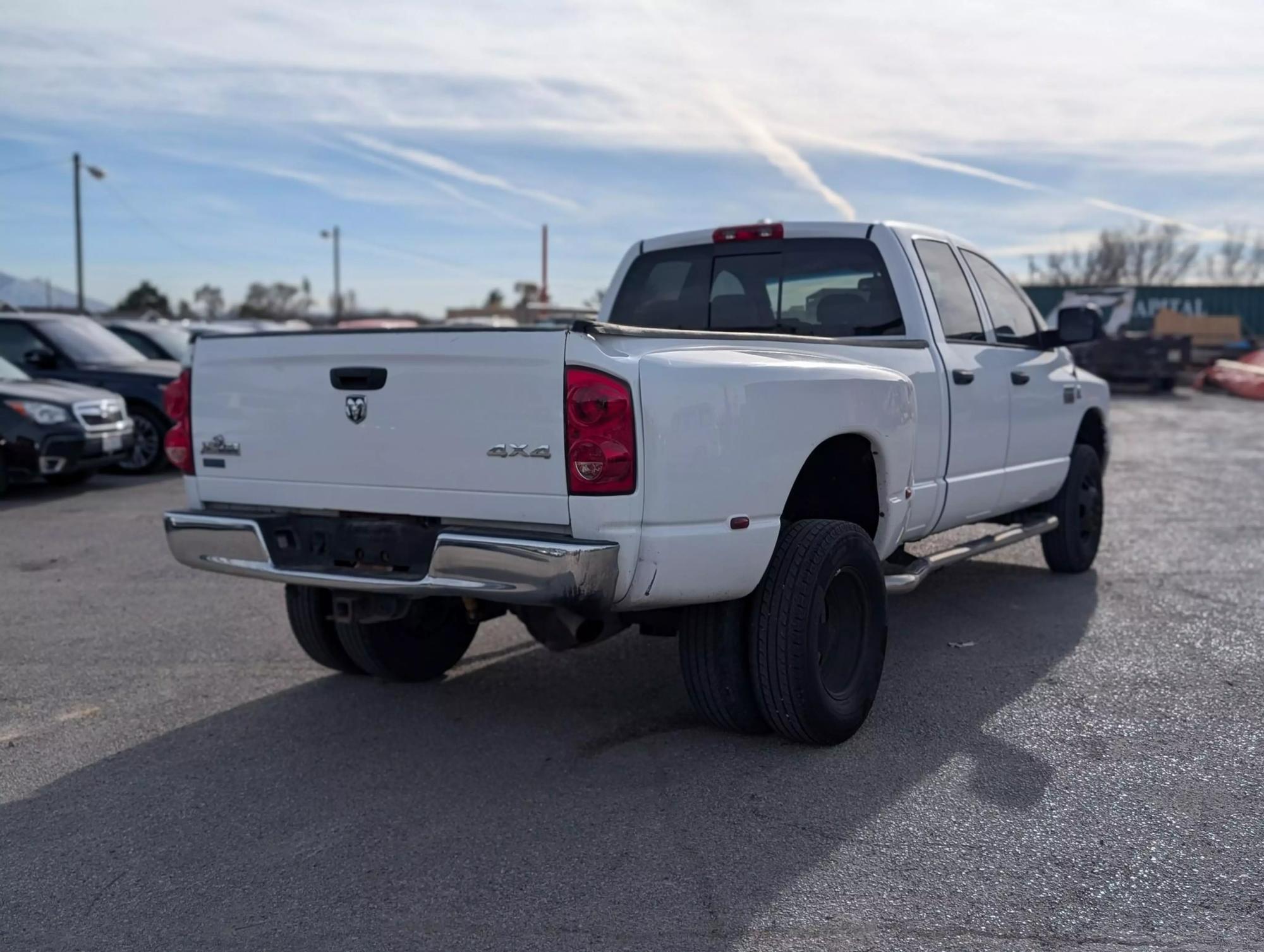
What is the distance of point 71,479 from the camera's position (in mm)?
12875

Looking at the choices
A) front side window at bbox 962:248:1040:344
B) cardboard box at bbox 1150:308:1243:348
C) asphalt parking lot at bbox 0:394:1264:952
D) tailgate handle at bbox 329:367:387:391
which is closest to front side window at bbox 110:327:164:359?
asphalt parking lot at bbox 0:394:1264:952

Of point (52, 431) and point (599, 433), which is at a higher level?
point (599, 433)

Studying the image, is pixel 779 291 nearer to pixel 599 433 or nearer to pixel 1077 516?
pixel 599 433

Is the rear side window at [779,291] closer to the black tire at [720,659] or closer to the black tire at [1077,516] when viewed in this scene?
the black tire at [720,659]

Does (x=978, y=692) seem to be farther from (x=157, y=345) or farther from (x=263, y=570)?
(x=157, y=345)

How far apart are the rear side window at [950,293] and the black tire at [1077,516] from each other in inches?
61.9

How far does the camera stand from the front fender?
393cm

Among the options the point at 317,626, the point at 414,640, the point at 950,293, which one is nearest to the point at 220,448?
the point at 317,626

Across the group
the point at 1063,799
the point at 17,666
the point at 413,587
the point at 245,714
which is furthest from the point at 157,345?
the point at 1063,799

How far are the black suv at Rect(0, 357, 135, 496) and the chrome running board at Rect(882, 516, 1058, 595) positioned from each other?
27.6ft

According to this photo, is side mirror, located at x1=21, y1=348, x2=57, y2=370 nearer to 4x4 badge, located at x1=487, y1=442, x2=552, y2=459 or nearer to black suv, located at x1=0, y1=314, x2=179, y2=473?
black suv, located at x1=0, y1=314, x2=179, y2=473

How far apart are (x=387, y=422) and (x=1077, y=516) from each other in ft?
16.0

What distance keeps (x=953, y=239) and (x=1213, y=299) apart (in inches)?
1650

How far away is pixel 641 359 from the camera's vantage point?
3926 millimetres
